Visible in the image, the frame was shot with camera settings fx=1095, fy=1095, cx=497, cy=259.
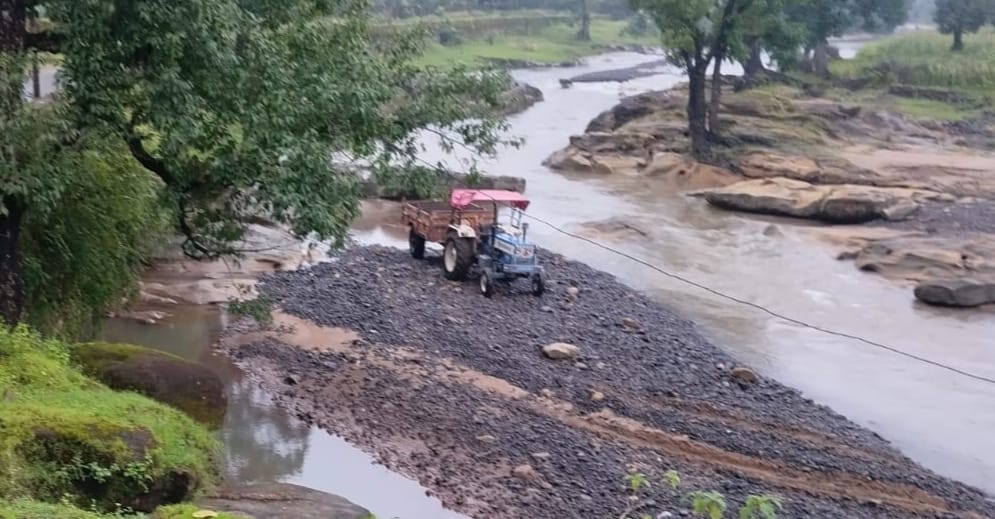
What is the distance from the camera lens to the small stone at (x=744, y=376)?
18.2m

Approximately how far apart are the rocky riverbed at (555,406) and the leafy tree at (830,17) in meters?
36.7

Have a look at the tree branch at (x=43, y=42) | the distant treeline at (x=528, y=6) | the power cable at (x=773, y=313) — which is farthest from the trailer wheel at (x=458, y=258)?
the distant treeline at (x=528, y=6)

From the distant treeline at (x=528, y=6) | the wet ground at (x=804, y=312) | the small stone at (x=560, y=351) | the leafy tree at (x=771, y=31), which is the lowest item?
the wet ground at (x=804, y=312)

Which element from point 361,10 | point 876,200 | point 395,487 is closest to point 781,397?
point 395,487

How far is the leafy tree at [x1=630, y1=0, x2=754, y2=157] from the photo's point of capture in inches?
1531

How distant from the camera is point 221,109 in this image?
41.2 ft

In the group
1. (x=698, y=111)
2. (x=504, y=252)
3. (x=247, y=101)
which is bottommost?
(x=504, y=252)

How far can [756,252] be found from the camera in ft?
96.0

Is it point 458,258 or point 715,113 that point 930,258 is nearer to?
point 458,258

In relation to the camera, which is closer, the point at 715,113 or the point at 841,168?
the point at 841,168

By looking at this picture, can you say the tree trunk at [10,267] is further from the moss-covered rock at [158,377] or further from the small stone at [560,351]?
the small stone at [560,351]

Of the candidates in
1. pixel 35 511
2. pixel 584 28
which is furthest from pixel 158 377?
pixel 584 28

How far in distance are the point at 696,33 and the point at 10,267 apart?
31.3 m

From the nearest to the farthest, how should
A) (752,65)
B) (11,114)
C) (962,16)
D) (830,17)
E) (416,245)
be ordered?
(11,114), (416,245), (752,65), (830,17), (962,16)
